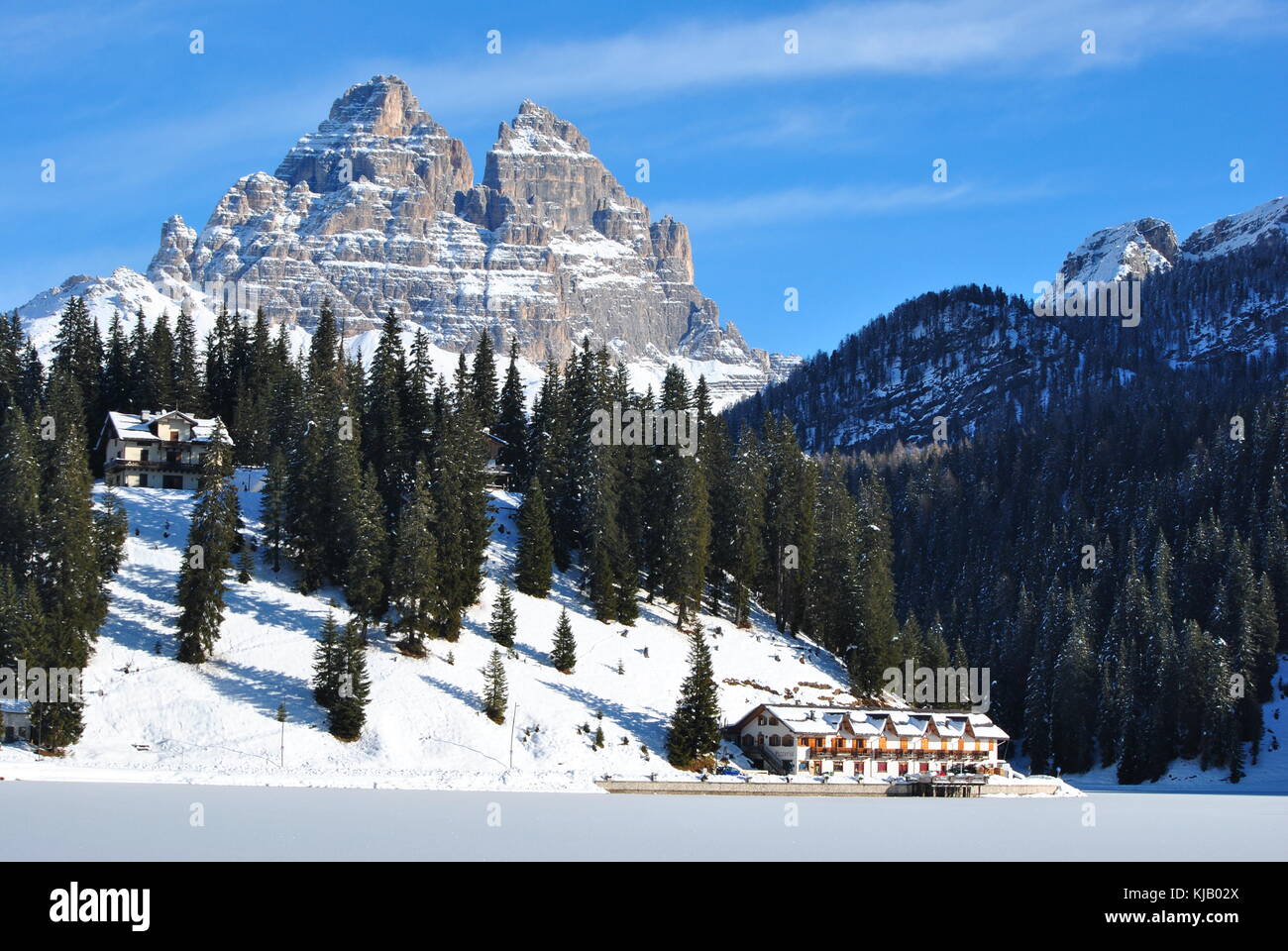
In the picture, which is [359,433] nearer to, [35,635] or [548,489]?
[548,489]

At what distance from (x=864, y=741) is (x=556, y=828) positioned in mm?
42608

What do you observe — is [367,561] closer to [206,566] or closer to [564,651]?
[206,566]

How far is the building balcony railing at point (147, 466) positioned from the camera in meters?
120

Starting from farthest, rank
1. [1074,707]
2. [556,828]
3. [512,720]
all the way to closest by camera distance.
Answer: [1074,707] < [512,720] < [556,828]

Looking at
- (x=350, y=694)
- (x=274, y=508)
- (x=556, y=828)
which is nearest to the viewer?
(x=556, y=828)

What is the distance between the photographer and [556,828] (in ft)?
205

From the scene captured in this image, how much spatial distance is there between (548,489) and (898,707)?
32602 millimetres

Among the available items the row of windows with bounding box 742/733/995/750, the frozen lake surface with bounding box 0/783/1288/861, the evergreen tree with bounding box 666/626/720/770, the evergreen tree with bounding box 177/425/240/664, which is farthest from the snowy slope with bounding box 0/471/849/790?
the frozen lake surface with bounding box 0/783/1288/861

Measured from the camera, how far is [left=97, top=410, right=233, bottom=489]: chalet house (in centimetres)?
12025

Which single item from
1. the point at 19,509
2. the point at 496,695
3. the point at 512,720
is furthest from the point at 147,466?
the point at 512,720

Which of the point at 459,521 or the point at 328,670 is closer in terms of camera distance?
the point at 328,670

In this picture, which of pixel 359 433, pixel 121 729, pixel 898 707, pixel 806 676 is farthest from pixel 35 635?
pixel 898 707

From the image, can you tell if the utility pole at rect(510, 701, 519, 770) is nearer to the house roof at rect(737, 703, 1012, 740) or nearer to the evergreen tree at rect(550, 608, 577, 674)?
the evergreen tree at rect(550, 608, 577, 674)

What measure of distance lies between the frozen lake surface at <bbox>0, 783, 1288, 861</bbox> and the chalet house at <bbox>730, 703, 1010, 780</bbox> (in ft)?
26.0
